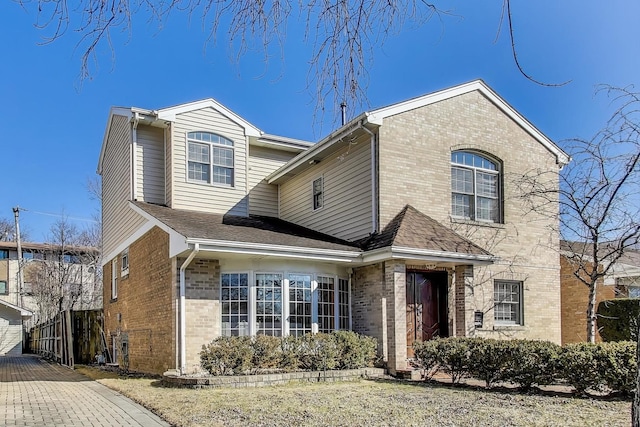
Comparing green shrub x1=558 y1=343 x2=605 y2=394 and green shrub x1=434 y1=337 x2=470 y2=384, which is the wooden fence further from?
green shrub x1=558 y1=343 x2=605 y2=394

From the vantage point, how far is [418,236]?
44.1 feet

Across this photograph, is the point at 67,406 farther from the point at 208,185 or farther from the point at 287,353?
the point at 208,185

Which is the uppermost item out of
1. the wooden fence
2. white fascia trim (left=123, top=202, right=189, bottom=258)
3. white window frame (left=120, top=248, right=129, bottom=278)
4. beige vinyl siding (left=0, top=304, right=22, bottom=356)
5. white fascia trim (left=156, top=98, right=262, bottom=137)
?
white fascia trim (left=156, top=98, right=262, bottom=137)

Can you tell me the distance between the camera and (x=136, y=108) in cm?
1659

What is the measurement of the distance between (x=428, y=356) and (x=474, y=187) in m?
5.70

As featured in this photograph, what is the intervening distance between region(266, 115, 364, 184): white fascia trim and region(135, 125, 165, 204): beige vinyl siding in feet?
11.5

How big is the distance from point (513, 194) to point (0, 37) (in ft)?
47.7

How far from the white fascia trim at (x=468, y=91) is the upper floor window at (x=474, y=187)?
5.26 feet

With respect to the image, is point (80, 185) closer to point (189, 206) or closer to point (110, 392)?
point (189, 206)

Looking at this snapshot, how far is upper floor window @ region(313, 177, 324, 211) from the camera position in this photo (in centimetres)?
1658

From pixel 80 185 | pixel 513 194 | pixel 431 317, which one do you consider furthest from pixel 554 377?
pixel 80 185

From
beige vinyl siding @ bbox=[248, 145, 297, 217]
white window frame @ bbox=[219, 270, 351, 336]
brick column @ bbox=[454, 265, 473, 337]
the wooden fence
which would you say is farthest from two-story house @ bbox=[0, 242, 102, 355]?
brick column @ bbox=[454, 265, 473, 337]

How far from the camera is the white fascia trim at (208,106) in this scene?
1647 cm

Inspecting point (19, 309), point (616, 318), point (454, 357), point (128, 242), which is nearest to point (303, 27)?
point (454, 357)
